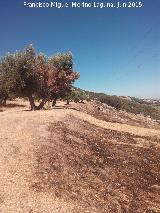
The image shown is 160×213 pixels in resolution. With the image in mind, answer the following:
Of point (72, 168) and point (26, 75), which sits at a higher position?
point (26, 75)

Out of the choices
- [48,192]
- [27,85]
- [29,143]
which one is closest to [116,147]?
[29,143]

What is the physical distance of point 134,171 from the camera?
30078 mm

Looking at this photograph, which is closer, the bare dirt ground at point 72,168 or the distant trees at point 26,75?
the bare dirt ground at point 72,168

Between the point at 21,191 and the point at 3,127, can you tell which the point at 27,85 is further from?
the point at 21,191

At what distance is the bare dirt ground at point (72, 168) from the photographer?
73.9 feet

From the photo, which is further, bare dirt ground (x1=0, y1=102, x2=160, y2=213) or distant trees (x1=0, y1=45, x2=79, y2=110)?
distant trees (x1=0, y1=45, x2=79, y2=110)

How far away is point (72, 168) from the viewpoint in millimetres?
27234

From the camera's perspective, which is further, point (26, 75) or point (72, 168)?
point (26, 75)

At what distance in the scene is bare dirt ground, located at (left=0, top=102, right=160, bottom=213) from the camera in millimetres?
22516

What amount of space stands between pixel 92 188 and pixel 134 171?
6532 millimetres

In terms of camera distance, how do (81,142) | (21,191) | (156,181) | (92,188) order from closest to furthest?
1. (21,191)
2. (92,188)
3. (156,181)
4. (81,142)

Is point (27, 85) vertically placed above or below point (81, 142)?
above

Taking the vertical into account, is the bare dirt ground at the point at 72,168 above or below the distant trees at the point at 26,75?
below

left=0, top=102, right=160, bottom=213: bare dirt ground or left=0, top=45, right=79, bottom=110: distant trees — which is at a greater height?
left=0, top=45, right=79, bottom=110: distant trees
